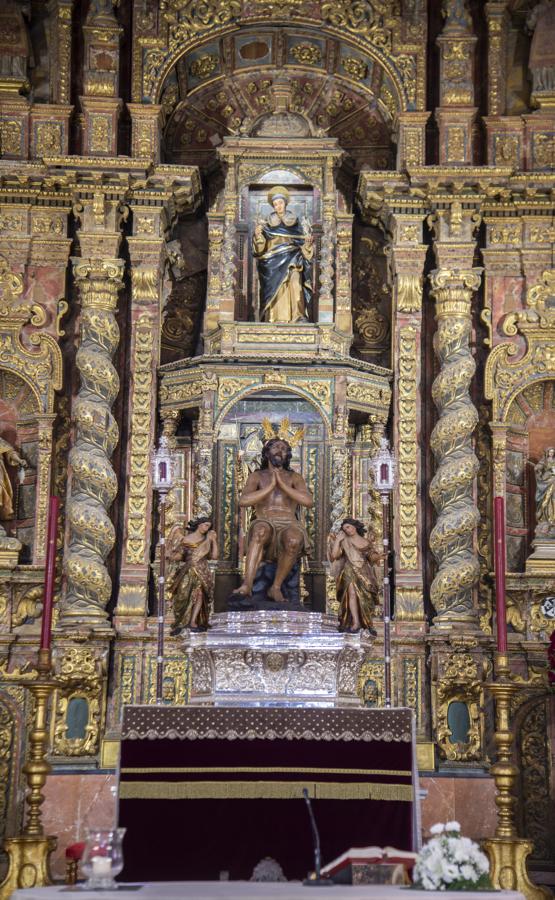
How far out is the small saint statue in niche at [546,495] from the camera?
681 inches

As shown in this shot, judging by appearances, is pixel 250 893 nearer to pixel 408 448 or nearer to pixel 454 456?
pixel 454 456

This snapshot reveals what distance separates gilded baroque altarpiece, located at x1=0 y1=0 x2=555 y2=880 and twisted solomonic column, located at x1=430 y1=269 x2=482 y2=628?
0.03 m

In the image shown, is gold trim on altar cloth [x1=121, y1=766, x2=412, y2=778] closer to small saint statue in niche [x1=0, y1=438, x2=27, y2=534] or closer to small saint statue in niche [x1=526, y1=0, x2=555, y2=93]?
small saint statue in niche [x1=0, y1=438, x2=27, y2=534]

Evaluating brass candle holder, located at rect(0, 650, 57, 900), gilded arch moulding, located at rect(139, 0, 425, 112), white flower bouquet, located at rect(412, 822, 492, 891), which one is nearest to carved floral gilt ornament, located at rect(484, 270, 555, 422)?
gilded arch moulding, located at rect(139, 0, 425, 112)

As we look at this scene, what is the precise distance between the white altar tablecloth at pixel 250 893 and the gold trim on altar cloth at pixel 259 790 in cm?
399

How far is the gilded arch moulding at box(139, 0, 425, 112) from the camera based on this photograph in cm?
1847

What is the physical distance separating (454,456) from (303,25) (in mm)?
6073

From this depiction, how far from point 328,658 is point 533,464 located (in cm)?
428

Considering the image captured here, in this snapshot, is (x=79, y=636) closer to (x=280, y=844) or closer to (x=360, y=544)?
(x=360, y=544)

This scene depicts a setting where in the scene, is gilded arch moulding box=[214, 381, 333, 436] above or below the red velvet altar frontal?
above

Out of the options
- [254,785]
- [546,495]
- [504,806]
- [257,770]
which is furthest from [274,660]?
[546,495]

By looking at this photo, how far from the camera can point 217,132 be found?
1964 cm

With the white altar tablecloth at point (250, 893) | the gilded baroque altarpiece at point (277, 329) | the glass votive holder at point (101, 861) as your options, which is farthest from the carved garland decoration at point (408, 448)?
the glass votive holder at point (101, 861)

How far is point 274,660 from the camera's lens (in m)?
15.0
